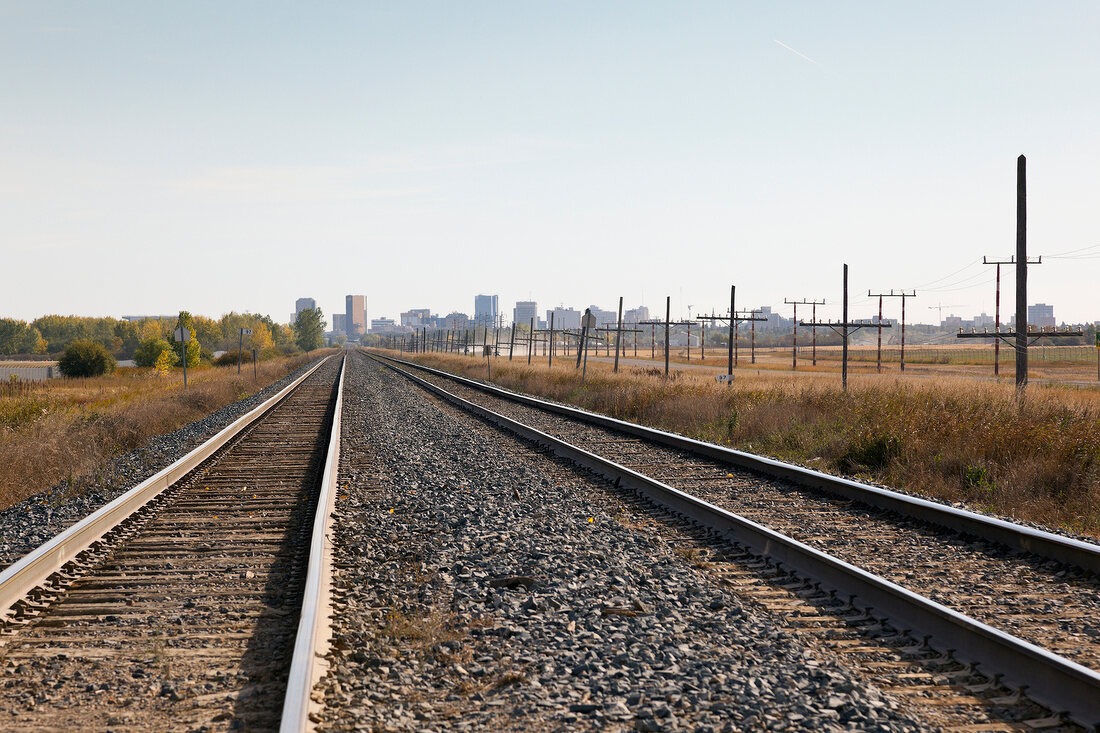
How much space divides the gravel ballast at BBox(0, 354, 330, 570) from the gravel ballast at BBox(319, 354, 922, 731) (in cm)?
273

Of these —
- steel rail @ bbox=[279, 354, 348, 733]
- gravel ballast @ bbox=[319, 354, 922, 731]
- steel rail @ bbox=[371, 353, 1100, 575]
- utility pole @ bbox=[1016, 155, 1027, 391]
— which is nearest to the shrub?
utility pole @ bbox=[1016, 155, 1027, 391]

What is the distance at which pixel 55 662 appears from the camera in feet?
15.4

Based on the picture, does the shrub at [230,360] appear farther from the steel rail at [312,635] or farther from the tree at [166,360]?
the steel rail at [312,635]

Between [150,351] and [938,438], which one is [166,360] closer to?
[150,351]

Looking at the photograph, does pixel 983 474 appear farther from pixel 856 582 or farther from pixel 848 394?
pixel 848 394

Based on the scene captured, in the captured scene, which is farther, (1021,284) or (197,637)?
(1021,284)

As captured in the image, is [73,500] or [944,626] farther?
[73,500]

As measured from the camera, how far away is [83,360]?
6925cm

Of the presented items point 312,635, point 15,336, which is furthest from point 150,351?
point 15,336

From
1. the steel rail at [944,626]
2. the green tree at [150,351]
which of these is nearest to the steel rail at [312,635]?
the steel rail at [944,626]

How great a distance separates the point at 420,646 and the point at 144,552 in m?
3.59

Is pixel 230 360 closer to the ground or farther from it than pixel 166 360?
farther from it

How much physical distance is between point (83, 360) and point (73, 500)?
68.2 metres

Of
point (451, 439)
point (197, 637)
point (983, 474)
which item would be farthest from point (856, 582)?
point (451, 439)
